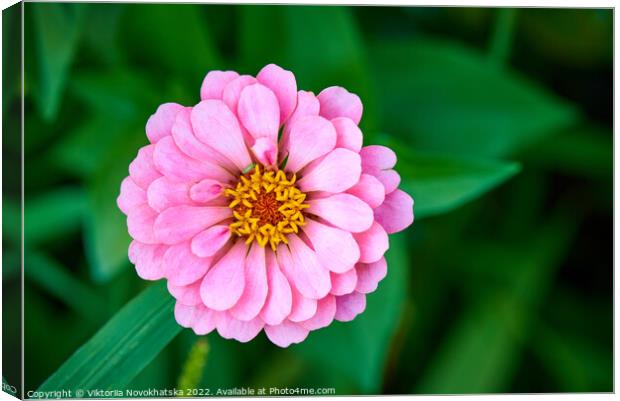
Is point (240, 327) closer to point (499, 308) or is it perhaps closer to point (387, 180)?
point (387, 180)

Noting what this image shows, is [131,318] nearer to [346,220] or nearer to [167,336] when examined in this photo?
[167,336]

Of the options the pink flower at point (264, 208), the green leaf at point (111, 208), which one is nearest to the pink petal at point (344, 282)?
the pink flower at point (264, 208)

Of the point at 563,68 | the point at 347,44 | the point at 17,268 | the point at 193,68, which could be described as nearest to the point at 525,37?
the point at 563,68

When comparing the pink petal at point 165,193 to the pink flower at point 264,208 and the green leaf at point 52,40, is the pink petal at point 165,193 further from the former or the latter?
the green leaf at point 52,40

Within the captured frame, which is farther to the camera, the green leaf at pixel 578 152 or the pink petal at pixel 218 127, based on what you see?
the green leaf at pixel 578 152

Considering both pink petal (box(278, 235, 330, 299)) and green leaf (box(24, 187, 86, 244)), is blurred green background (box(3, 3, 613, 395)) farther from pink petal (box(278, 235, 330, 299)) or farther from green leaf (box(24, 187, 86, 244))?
pink petal (box(278, 235, 330, 299))

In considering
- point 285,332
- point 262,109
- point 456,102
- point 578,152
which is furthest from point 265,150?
point 578,152

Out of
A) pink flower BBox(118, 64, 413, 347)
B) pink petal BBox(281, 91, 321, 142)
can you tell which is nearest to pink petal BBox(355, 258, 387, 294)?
pink flower BBox(118, 64, 413, 347)
